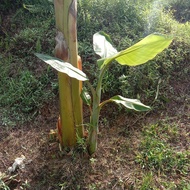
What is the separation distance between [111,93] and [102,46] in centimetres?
54

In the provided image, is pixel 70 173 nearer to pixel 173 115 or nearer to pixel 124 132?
pixel 124 132

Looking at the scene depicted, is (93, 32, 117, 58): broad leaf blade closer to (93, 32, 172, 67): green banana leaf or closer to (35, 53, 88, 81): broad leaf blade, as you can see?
(93, 32, 172, 67): green banana leaf

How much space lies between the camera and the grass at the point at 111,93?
1.52 m

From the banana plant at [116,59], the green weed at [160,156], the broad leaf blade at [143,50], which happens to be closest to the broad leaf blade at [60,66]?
the banana plant at [116,59]

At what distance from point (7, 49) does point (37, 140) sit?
3.34 feet

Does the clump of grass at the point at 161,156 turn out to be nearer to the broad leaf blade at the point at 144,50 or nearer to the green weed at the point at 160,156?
the green weed at the point at 160,156

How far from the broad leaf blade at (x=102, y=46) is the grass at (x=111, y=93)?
0.44 metres

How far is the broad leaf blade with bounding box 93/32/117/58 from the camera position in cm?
148

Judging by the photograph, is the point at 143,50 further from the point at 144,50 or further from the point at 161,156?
the point at 161,156

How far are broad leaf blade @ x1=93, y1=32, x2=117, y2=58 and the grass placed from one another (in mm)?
444

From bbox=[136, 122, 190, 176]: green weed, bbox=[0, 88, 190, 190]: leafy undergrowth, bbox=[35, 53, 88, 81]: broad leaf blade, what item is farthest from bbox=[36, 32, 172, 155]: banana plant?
bbox=[136, 122, 190, 176]: green weed

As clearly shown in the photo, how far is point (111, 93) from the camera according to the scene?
2.00m

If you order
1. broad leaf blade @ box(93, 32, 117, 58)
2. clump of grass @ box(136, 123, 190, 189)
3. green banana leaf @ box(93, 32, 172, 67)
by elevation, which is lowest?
clump of grass @ box(136, 123, 190, 189)

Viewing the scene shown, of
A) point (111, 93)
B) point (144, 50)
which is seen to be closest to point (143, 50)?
point (144, 50)
